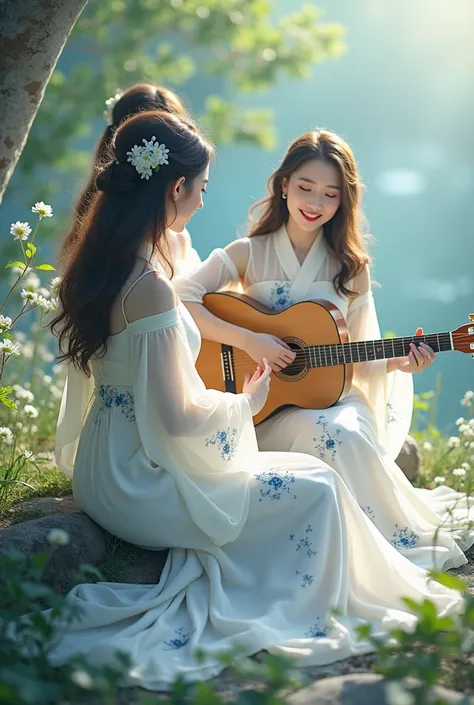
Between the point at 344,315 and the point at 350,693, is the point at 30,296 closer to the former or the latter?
the point at 344,315

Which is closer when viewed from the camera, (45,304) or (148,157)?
(148,157)

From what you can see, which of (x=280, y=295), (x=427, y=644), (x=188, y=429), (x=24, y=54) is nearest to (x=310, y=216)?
(x=280, y=295)

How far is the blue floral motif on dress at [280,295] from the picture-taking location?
374 cm

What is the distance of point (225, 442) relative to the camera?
2.82 meters

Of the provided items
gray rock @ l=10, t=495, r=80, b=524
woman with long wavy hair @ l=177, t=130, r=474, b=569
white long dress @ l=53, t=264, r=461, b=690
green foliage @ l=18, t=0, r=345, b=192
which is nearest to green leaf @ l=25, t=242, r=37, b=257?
white long dress @ l=53, t=264, r=461, b=690

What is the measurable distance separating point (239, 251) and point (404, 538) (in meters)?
1.42

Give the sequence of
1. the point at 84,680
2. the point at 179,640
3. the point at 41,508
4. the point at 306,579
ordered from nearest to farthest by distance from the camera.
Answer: the point at 84,680, the point at 179,640, the point at 306,579, the point at 41,508

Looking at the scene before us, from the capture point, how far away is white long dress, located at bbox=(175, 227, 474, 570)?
3.32 m

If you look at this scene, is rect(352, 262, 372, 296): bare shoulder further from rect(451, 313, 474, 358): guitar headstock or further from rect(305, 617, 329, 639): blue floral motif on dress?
rect(305, 617, 329, 639): blue floral motif on dress

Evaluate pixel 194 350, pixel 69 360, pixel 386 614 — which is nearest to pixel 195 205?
pixel 194 350

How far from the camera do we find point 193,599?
2.67 m

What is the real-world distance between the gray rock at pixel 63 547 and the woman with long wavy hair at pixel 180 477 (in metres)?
0.11

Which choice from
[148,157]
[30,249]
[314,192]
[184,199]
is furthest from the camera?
[314,192]

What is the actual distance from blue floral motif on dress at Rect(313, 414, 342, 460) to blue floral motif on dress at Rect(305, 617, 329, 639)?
86 cm
